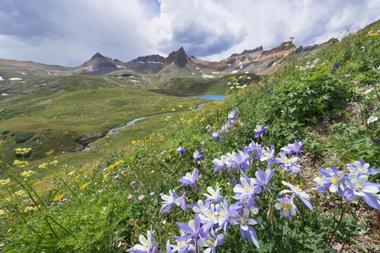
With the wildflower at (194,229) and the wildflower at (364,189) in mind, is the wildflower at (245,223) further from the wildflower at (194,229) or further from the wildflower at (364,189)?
the wildflower at (364,189)

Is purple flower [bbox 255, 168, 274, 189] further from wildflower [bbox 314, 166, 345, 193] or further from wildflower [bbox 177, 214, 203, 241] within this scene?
wildflower [bbox 177, 214, 203, 241]

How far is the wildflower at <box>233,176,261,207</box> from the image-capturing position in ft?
7.06

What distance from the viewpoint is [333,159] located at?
4461mm

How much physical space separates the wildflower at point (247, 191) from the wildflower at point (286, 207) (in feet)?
0.64

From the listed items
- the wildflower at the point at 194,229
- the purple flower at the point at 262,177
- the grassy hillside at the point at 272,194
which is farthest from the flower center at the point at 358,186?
the wildflower at the point at 194,229

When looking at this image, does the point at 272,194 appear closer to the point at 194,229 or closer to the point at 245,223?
the point at 245,223

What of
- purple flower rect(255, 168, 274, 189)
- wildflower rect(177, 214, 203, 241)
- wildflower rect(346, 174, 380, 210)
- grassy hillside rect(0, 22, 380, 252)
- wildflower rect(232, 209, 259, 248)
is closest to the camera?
wildflower rect(346, 174, 380, 210)

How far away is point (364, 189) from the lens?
1.95 m

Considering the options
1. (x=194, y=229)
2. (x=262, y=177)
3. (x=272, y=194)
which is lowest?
(x=194, y=229)

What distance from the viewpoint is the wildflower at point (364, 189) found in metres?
1.90

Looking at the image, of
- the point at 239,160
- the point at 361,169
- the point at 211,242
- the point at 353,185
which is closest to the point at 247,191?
the point at 211,242

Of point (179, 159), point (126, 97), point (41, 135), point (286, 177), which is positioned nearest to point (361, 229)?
point (286, 177)

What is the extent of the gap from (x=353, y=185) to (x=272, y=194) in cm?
59

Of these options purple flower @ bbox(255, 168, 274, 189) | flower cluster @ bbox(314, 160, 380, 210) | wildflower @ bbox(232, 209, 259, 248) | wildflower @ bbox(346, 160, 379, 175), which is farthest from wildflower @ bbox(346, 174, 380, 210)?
wildflower @ bbox(232, 209, 259, 248)
